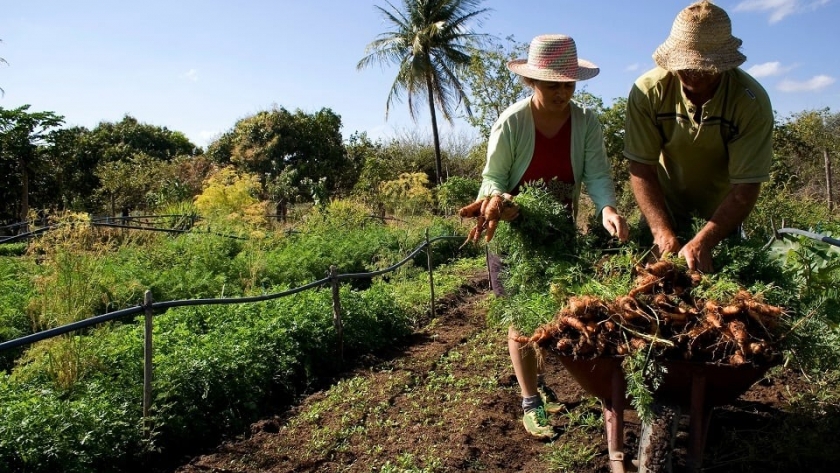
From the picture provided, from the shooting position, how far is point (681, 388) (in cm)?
230

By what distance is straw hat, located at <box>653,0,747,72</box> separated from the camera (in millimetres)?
2670

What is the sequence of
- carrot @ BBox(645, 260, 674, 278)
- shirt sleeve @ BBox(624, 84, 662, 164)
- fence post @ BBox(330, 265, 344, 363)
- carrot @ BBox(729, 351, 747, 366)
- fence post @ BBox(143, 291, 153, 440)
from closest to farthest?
carrot @ BBox(729, 351, 747, 366), carrot @ BBox(645, 260, 674, 278), shirt sleeve @ BBox(624, 84, 662, 164), fence post @ BBox(143, 291, 153, 440), fence post @ BBox(330, 265, 344, 363)

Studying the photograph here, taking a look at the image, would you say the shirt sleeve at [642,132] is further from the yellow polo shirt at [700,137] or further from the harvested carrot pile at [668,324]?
the harvested carrot pile at [668,324]

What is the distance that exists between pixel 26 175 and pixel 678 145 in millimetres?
19377

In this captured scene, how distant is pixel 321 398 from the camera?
4.75 metres

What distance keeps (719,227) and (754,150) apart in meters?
0.42

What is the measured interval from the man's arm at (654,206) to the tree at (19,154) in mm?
18686

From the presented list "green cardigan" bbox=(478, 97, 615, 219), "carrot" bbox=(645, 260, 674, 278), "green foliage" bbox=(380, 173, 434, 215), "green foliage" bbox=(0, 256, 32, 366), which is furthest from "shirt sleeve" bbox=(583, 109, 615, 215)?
"green foliage" bbox=(380, 173, 434, 215)

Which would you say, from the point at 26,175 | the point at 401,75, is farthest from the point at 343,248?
the point at 401,75

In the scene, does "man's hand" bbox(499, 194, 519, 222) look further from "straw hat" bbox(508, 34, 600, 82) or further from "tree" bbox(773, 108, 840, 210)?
"tree" bbox(773, 108, 840, 210)

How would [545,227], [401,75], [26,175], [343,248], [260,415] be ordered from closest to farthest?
[545,227]
[260,415]
[343,248]
[26,175]
[401,75]

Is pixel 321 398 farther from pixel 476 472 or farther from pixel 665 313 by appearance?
pixel 665 313

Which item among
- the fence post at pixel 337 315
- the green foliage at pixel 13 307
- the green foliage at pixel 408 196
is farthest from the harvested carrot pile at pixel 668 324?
the green foliage at pixel 408 196

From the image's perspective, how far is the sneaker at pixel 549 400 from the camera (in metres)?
3.76
